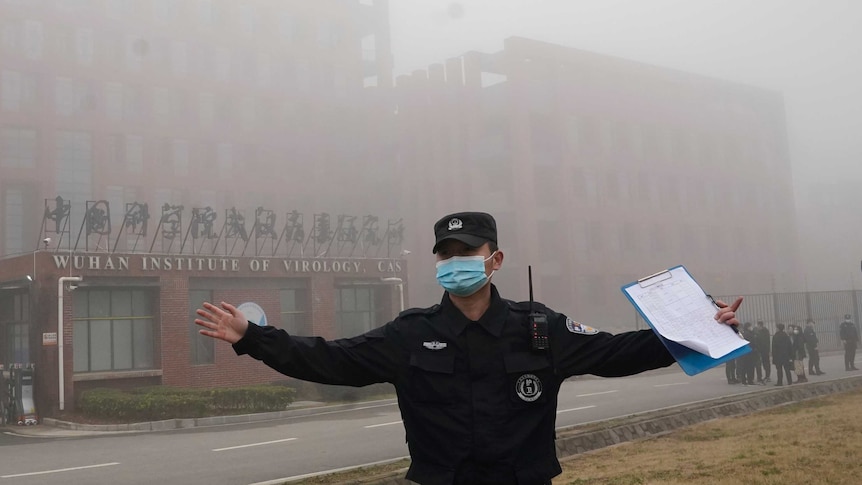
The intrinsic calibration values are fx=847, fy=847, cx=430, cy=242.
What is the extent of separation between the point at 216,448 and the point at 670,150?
4961cm

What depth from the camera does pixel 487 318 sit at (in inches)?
127

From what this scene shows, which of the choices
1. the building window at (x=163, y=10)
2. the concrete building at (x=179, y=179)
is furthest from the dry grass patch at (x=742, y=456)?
the building window at (x=163, y=10)

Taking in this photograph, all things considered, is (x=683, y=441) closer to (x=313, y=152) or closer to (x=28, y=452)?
(x=28, y=452)

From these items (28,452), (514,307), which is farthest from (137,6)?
(514,307)

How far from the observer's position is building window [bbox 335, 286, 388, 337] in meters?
28.6

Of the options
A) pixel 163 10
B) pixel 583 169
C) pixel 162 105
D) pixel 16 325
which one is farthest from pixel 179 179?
pixel 16 325

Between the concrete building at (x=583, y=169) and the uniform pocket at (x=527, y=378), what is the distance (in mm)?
44677

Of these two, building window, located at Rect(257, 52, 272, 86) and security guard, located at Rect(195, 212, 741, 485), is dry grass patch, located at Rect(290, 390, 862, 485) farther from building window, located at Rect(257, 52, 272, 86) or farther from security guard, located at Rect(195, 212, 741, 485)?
building window, located at Rect(257, 52, 272, 86)

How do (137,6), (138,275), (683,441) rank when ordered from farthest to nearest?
(137,6)
(138,275)
(683,441)

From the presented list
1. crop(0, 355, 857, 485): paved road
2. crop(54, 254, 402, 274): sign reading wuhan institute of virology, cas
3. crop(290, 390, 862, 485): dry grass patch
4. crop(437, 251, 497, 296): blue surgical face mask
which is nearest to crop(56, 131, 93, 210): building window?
crop(54, 254, 402, 274): sign reading wuhan institute of virology, cas

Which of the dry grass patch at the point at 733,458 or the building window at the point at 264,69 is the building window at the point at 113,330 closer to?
the dry grass patch at the point at 733,458

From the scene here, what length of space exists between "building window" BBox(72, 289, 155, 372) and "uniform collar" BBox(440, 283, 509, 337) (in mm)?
20225

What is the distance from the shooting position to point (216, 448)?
13.1m

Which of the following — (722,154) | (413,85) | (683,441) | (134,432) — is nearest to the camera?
(683,441)
